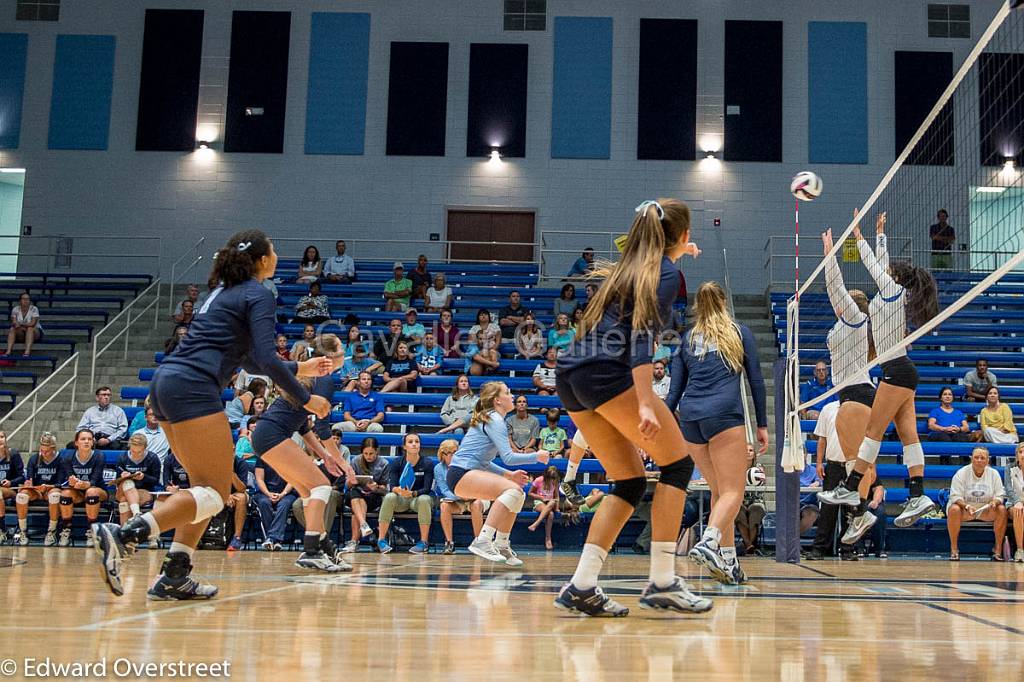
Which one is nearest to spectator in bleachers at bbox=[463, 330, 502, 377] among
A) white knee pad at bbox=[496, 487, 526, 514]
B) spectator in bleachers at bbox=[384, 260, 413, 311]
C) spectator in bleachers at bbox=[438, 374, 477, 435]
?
spectator in bleachers at bbox=[438, 374, 477, 435]

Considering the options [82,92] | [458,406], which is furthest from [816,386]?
[82,92]

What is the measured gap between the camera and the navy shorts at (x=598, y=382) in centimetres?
446

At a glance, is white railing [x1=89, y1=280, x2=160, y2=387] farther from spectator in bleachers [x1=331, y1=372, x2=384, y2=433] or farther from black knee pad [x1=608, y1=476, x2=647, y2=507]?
black knee pad [x1=608, y1=476, x2=647, y2=507]

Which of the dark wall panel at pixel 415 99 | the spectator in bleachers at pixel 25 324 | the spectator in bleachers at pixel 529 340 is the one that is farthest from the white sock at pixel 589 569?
the dark wall panel at pixel 415 99

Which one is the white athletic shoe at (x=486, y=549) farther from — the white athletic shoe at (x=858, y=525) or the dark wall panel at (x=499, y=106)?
the dark wall panel at (x=499, y=106)

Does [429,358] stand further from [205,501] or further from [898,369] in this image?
[205,501]

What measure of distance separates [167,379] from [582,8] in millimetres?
18781

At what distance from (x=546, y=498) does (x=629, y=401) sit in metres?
7.94

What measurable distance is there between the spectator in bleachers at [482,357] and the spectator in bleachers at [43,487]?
622cm

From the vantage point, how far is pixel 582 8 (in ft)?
71.0

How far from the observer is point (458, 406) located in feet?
46.6

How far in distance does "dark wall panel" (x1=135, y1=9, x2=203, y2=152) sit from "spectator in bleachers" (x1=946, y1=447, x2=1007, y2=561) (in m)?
16.9

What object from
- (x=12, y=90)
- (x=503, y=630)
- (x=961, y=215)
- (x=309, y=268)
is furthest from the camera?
(x=12, y=90)

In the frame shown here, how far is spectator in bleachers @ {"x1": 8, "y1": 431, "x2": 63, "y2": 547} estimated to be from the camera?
11898 mm
